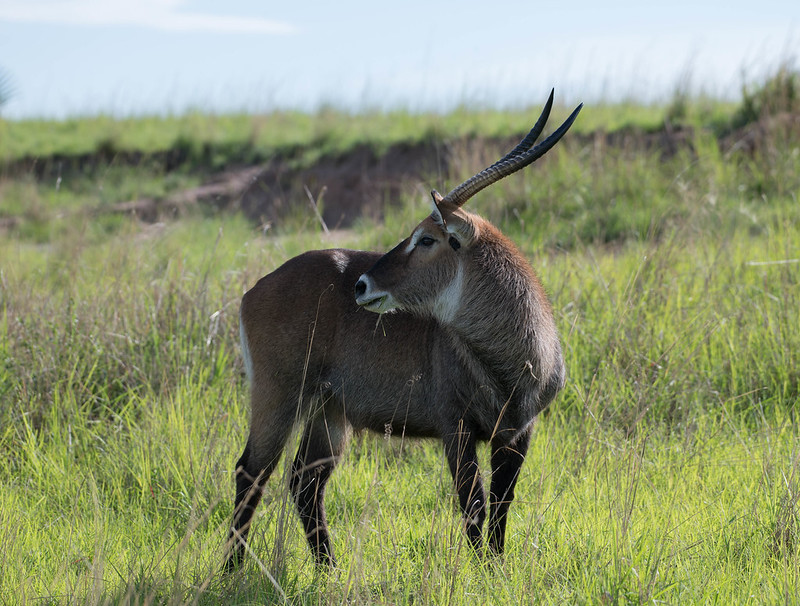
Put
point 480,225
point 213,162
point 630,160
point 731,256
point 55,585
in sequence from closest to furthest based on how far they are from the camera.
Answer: point 55,585
point 480,225
point 731,256
point 630,160
point 213,162

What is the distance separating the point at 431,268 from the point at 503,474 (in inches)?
29.1

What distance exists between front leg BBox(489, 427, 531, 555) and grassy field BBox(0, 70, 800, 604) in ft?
0.34

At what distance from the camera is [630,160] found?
754 cm

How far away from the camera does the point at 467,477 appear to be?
2.78m

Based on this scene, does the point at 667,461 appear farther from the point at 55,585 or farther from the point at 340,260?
the point at 55,585

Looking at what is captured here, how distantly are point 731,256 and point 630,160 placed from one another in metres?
2.78

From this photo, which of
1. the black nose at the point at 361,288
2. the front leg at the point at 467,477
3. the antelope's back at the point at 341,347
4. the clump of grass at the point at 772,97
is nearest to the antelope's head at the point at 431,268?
the black nose at the point at 361,288

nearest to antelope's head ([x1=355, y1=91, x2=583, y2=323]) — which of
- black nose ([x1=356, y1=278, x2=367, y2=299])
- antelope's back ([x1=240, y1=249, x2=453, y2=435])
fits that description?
black nose ([x1=356, y1=278, x2=367, y2=299])

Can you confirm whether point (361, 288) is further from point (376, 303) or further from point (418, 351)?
point (418, 351)

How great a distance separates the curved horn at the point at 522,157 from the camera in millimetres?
2711

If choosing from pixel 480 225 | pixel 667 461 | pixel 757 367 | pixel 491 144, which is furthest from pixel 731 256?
pixel 491 144

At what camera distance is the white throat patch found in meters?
3.01

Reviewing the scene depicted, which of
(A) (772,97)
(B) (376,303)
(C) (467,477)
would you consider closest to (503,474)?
(C) (467,477)

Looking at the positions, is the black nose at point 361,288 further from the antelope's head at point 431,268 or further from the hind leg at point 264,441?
the hind leg at point 264,441
